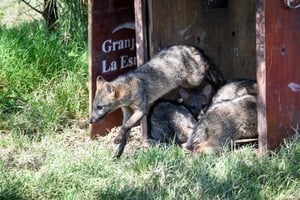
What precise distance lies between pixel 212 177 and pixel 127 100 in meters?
1.57

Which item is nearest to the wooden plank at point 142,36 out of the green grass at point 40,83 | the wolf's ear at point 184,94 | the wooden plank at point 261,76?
the wolf's ear at point 184,94

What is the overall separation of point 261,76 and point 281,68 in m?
0.24

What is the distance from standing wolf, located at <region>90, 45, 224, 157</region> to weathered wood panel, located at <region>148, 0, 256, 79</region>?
10.9 inches

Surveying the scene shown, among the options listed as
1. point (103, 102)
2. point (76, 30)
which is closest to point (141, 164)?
point (103, 102)

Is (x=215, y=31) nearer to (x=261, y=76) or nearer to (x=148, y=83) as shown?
(x=148, y=83)

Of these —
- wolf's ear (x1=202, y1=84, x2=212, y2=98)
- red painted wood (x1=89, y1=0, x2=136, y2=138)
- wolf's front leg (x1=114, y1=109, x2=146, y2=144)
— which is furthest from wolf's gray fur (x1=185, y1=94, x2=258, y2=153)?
red painted wood (x1=89, y1=0, x2=136, y2=138)

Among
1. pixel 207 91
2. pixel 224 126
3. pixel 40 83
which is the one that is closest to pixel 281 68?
pixel 224 126

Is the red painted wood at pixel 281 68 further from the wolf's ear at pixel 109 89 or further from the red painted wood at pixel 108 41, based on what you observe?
the red painted wood at pixel 108 41

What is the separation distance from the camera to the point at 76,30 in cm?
841

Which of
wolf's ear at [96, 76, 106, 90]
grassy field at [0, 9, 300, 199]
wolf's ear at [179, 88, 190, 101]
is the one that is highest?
wolf's ear at [96, 76, 106, 90]

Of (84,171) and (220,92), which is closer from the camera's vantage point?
(84,171)

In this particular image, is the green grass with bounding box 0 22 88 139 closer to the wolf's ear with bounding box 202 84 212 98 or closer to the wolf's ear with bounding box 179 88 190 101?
the wolf's ear with bounding box 179 88 190 101

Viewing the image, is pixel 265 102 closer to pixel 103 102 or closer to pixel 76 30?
pixel 103 102

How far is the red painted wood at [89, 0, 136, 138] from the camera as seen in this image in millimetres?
6699
